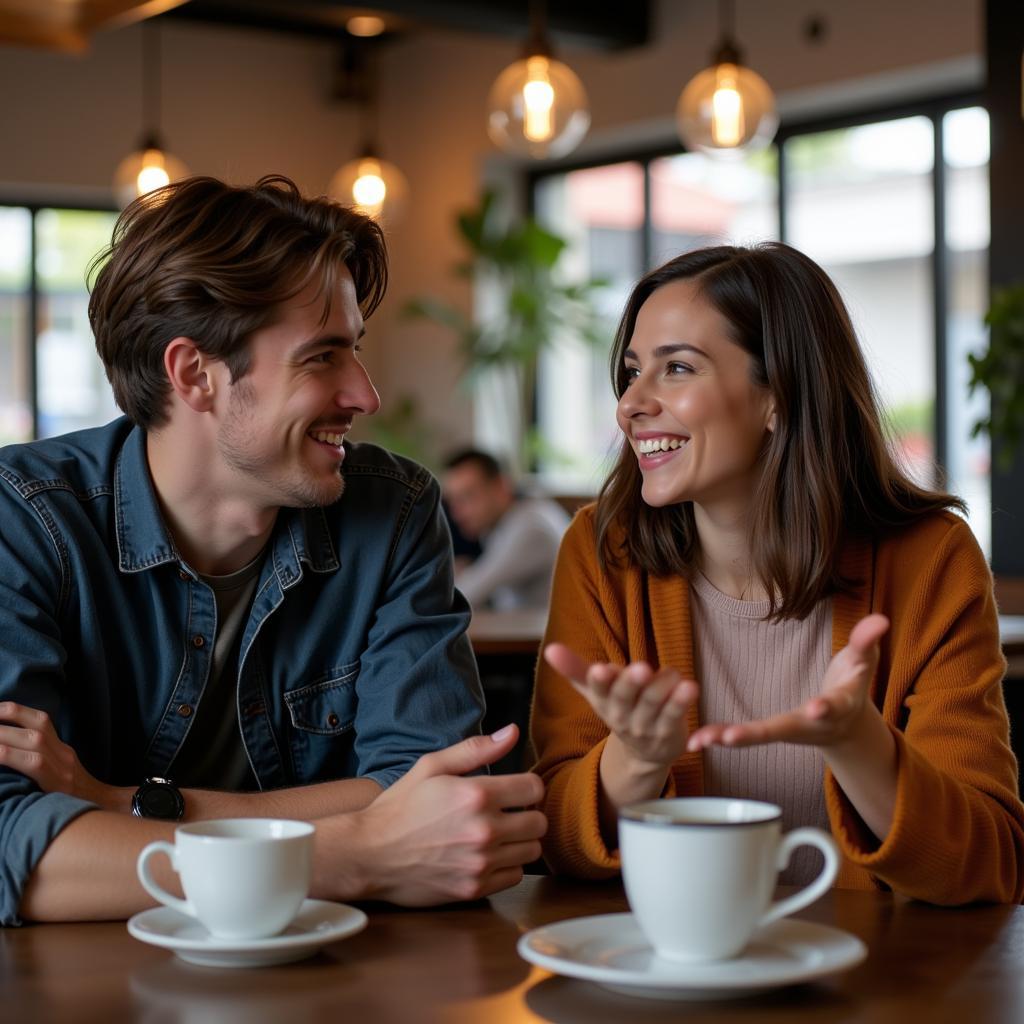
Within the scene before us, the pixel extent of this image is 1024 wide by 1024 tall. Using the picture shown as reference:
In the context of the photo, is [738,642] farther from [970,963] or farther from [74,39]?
[74,39]

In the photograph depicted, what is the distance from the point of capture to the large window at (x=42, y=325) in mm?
8070

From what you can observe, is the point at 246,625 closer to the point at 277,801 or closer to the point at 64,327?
the point at 277,801

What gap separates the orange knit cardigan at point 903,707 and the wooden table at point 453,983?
0.52ft

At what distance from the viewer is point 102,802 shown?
1.57m

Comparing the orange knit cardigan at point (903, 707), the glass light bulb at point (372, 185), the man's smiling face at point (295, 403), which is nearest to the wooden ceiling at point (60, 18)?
the glass light bulb at point (372, 185)

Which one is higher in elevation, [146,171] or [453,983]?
[146,171]

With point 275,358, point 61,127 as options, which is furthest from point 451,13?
point 275,358

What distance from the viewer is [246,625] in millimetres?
1782

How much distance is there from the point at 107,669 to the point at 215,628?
0.42 feet

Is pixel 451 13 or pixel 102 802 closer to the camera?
pixel 102 802

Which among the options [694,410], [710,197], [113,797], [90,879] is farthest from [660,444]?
[710,197]

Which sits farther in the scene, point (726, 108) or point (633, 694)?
point (726, 108)

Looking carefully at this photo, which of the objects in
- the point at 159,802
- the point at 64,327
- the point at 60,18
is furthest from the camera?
the point at 64,327

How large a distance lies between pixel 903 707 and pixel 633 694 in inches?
22.8
